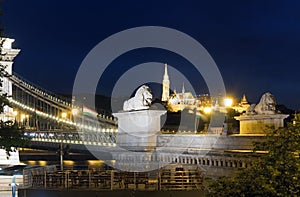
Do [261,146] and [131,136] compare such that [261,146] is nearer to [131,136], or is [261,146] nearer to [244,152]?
[244,152]

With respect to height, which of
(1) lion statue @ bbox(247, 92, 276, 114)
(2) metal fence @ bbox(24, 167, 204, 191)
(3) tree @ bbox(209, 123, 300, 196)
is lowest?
(2) metal fence @ bbox(24, 167, 204, 191)

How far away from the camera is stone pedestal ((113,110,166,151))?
952 inches

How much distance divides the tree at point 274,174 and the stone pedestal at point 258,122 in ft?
33.0

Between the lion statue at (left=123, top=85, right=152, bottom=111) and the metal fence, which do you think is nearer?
the metal fence

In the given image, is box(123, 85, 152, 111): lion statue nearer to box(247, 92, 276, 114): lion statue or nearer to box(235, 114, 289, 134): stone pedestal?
box(235, 114, 289, 134): stone pedestal

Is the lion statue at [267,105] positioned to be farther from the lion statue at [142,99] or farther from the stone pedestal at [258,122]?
the lion statue at [142,99]

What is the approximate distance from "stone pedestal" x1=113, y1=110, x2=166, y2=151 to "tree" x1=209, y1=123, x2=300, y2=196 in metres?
12.6

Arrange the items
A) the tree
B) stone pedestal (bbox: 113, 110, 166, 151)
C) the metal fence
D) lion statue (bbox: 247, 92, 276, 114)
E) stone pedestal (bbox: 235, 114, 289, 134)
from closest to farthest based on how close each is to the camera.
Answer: the tree < the metal fence < stone pedestal (bbox: 235, 114, 289, 134) < lion statue (bbox: 247, 92, 276, 114) < stone pedestal (bbox: 113, 110, 166, 151)

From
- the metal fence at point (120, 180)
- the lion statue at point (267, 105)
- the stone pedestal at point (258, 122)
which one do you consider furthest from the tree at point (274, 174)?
the lion statue at point (267, 105)

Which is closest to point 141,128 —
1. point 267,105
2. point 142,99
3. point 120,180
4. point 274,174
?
point 142,99

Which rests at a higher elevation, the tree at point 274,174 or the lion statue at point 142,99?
the lion statue at point 142,99

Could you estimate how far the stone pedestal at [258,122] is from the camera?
21547 millimetres

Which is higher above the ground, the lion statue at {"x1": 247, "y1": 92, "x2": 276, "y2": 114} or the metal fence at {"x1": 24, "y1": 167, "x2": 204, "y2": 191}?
the lion statue at {"x1": 247, "y1": 92, "x2": 276, "y2": 114}

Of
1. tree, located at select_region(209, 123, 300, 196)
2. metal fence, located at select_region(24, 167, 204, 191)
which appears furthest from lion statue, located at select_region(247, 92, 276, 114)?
tree, located at select_region(209, 123, 300, 196)
